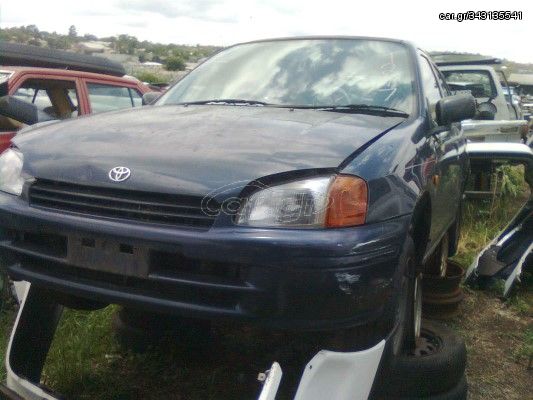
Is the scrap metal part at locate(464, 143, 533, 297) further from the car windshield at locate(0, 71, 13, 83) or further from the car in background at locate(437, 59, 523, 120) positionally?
the car in background at locate(437, 59, 523, 120)

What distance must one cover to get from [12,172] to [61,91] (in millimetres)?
3710

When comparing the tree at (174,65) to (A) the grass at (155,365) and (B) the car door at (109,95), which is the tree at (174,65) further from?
(A) the grass at (155,365)

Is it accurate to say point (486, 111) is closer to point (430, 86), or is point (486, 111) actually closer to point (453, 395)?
point (430, 86)

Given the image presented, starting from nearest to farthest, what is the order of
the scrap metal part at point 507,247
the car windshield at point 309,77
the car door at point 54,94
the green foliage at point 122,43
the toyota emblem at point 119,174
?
the toyota emblem at point 119,174 → the car windshield at point 309,77 → the scrap metal part at point 507,247 → the car door at point 54,94 → the green foliage at point 122,43

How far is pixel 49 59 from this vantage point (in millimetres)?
6977

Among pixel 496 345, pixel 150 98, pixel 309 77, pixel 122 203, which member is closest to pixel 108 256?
pixel 122 203

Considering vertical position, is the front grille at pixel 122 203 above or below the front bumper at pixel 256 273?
above

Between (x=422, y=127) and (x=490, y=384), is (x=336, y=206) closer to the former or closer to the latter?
(x=422, y=127)

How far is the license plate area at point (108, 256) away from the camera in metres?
2.15

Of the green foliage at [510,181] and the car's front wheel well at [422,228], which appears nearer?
the car's front wheel well at [422,228]

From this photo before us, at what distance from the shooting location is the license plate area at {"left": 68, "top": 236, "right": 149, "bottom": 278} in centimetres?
215

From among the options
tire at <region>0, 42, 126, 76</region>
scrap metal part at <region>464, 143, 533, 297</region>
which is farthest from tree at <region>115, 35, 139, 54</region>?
scrap metal part at <region>464, 143, 533, 297</region>

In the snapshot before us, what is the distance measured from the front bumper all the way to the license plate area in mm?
14

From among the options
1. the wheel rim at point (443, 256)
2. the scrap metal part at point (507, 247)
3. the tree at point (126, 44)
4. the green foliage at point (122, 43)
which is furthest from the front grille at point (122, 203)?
the tree at point (126, 44)
